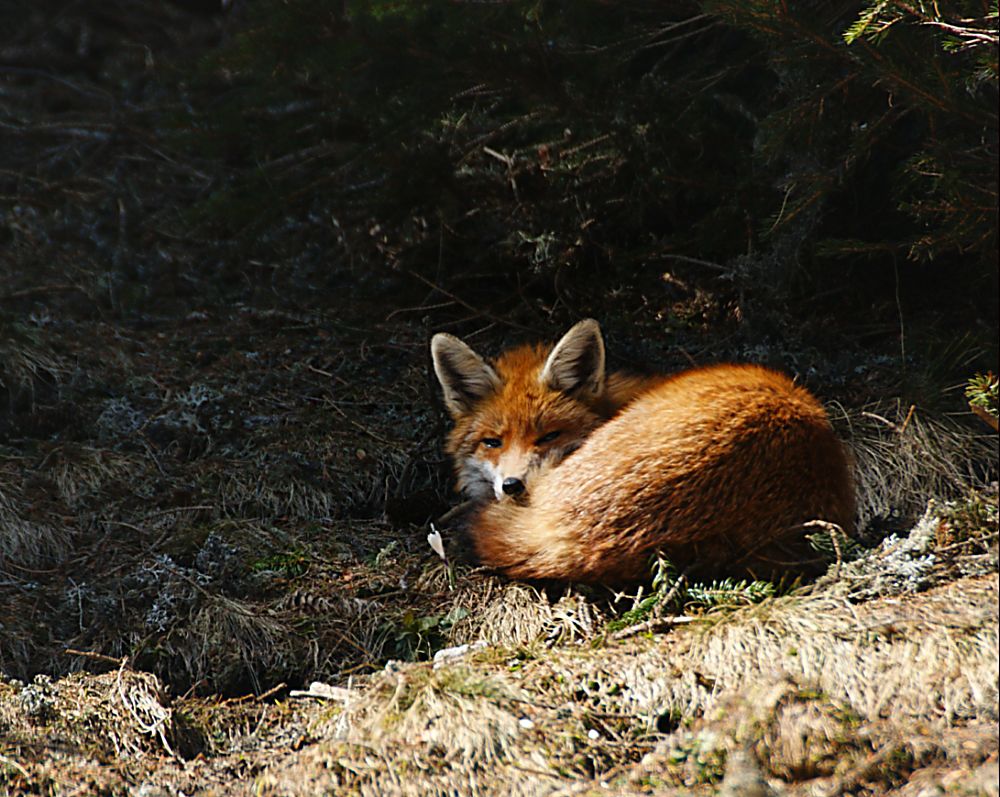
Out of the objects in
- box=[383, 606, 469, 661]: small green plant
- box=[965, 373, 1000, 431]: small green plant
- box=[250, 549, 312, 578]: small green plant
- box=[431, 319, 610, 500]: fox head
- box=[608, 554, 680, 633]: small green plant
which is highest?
box=[965, 373, 1000, 431]: small green plant

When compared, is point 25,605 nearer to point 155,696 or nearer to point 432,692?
point 155,696

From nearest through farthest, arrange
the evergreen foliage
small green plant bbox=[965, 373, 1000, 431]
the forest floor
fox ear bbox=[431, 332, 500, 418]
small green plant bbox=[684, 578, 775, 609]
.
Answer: the forest floor < small green plant bbox=[965, 373, 1000, 431] < small green plant bbox=[684, 578, 775, 609] < the evergreen foliage < fox ear bbox=[431, 332, 500, 418]

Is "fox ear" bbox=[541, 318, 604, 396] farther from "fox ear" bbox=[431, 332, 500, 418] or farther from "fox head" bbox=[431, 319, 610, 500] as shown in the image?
"fox ear" bbox=[431, 332, 500, 418]

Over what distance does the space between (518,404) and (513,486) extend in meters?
0.45

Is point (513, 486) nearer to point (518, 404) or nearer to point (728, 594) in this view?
point (518, 404)

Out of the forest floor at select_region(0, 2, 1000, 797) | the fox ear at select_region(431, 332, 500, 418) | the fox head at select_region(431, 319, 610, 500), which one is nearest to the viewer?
the forest floor at select_region(0, 2, 1000, 797)

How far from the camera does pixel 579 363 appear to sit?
377 centimetres

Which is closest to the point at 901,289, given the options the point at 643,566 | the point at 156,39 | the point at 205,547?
the point at 643,566

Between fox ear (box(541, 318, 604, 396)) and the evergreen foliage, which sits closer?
the evergreen foliage

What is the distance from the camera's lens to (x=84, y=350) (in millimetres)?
4770

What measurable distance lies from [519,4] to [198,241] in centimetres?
291

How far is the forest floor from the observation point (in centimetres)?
228

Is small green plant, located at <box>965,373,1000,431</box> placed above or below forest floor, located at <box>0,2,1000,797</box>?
above

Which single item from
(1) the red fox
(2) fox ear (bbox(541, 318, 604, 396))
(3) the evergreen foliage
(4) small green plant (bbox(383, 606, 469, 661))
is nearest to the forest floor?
(4) small green plant (bbox(383, 606, 469, 661))
